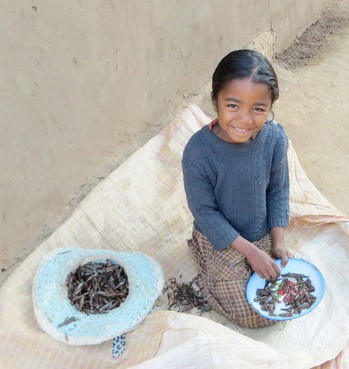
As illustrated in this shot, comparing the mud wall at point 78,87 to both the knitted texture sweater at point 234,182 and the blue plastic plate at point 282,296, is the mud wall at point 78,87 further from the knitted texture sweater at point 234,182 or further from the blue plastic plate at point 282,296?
the blue plastic plate at point 282,296

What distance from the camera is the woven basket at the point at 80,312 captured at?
2352 mm

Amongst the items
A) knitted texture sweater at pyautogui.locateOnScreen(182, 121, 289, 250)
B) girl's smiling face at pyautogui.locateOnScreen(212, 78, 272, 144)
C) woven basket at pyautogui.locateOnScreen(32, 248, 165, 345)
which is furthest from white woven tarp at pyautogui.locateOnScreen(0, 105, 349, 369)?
girl's smiling face at pyautogui.locateOnScreen(212, 78, 272, 144)

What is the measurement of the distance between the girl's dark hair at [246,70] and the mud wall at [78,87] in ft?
2.95

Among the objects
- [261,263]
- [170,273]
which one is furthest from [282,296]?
[170,273]

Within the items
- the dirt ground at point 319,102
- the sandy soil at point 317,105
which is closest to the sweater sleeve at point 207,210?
the sandy soil at point 317,105

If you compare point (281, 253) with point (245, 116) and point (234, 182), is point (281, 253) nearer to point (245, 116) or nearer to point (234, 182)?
point (234, 182)

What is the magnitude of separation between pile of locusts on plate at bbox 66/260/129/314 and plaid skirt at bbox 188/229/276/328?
41 cm

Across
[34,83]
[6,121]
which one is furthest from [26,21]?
[6,121]

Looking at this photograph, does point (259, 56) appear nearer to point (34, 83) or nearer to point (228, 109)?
point (228, 109)

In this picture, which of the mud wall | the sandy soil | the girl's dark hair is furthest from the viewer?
the sandy soil

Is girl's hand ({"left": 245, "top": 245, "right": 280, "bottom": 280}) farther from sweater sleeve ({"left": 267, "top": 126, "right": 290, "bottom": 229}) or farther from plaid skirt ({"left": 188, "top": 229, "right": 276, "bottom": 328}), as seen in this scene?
sweater sleeve ({"left": 267, "top": 126, "right": 290, "bottom": 229})

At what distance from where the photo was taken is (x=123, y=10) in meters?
2.94

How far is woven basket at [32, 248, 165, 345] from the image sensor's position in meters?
2.35

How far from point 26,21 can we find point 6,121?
45cm
